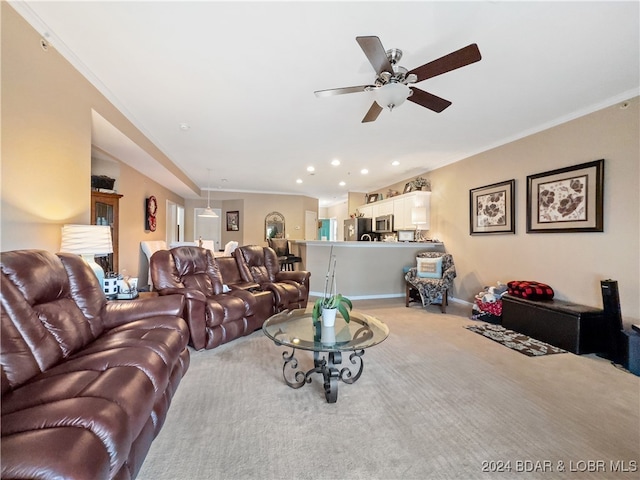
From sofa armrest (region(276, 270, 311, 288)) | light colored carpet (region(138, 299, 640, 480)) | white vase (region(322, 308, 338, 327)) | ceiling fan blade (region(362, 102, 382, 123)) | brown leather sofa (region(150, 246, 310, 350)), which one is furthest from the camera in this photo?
sofa armrest (region(276, 270, 311, 288))

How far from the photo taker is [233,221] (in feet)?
28.6

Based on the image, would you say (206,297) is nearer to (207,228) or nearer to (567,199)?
(567,199)

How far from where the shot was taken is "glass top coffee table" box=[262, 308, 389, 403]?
6.28 feet

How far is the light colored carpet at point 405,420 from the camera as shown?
1387 mm

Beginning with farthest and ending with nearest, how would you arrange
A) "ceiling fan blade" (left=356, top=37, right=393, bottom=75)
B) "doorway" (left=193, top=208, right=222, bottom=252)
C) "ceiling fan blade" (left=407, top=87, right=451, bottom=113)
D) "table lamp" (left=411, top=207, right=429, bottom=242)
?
"doorway" (left=193, top=208, right=222, bottom=252) → "table lamp" (left=411, top=207, right=429, bottom=242) → "ceiling fan blade" (left=407, top=87, right=451, bottom=113) → "ceiling fan blade" (left=356, top=37, right=393, bottom=75)

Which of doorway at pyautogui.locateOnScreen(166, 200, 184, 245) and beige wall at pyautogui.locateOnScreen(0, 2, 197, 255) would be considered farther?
doorway at pyautogui.locateOnScreen(166, 200, 184, 245)

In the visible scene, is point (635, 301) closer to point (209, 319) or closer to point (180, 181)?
point (209, 319)

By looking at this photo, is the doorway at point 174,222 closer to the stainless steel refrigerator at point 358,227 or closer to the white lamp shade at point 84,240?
the stainless steel refrigerator at point 358,227

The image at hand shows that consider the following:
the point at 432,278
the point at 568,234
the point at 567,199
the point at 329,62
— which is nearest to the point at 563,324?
the point at 568,234

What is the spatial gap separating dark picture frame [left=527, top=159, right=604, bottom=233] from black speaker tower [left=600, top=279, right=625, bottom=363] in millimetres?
671

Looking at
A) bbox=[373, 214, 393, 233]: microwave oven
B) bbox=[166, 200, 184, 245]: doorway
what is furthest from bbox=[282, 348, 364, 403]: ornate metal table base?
bbox=[166, 200, 184, 245]: doorway

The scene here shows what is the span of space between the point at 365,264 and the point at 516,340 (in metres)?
2.70

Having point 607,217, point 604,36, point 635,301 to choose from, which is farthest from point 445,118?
point 635,301

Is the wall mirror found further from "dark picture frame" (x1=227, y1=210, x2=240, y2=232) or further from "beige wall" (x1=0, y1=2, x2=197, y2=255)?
"beige wall" (x1=0, y1=2, x2=197, y2=255)
